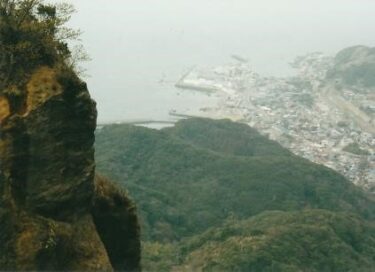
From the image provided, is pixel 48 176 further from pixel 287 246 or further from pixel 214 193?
pixel 214 193

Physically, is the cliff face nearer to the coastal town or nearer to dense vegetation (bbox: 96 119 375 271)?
dense vegetation (bbox: 96 119 375 271)

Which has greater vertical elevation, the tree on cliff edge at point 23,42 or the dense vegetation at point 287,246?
the tree on cliff edge at point 23,42

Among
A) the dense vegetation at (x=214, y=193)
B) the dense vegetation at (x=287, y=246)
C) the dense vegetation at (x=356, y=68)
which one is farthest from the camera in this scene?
the dense vegetation at (x=356, y=68)

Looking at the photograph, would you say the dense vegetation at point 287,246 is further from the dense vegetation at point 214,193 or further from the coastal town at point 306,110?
the coastal town at point 306,110

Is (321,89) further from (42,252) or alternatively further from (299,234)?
(42,252)

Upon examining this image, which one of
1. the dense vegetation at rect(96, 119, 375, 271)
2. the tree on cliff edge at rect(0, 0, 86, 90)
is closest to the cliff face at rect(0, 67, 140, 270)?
the tree on cliff edge at rect(0, 0, 86, 90)

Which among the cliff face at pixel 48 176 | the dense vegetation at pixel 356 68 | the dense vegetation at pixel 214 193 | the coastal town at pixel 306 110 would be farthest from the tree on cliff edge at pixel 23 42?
the dense vegetation at pixel 356 68

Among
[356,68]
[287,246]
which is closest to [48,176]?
[287,246]
